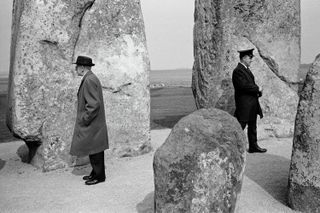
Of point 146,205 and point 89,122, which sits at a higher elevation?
point 89,122

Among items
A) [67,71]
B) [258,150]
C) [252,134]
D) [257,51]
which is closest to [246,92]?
[252,134]

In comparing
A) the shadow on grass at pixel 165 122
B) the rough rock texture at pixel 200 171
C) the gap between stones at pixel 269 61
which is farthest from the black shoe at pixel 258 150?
the shadow on grass at pixel 165 122

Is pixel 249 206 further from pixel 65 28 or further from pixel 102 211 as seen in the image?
pixel 65 28

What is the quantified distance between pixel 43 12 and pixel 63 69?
3.01 ft

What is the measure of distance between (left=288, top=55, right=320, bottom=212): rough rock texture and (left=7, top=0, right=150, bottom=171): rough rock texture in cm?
343

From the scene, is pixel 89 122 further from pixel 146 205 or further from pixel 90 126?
pixel 146 205

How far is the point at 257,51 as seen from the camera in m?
8.50

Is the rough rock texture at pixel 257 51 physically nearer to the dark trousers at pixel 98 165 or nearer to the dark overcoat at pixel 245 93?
the dark overcoat at pixel 245 93

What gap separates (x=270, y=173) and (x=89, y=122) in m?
2.62

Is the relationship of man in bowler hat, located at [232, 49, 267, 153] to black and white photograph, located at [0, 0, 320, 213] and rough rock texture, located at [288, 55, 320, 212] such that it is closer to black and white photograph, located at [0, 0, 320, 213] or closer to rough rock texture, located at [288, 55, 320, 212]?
black and white photograph, located at [0, 0, 320, 213]

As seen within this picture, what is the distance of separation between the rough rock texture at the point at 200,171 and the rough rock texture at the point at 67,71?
290cm

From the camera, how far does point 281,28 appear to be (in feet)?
28.2

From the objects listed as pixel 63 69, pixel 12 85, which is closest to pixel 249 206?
pixel 63 69

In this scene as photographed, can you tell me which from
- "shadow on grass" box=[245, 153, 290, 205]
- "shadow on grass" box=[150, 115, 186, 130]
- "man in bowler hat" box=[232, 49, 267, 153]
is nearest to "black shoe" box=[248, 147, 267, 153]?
"man in bowler hat" box=[232, 49, 267, 153]
